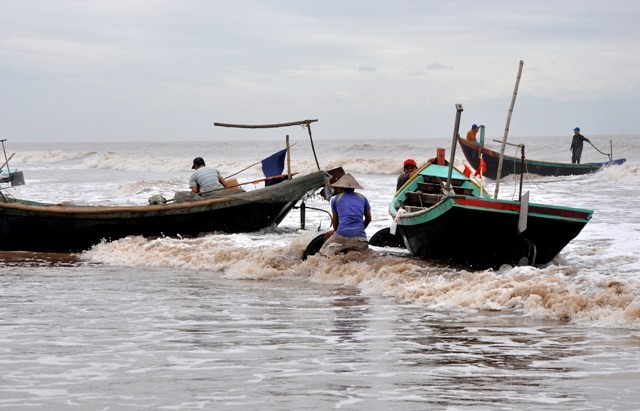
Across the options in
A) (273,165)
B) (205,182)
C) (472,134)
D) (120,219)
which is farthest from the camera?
(472,134)

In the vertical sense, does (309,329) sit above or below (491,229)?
below

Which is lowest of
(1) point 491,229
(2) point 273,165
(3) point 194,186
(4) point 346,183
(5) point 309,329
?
(5) point 309,329

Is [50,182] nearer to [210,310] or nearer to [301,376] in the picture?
[210,310]

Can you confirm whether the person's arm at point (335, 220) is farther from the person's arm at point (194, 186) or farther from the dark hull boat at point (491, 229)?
the person's arm at point (194, 186)

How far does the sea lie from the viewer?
5.14m

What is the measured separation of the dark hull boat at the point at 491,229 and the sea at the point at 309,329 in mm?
160

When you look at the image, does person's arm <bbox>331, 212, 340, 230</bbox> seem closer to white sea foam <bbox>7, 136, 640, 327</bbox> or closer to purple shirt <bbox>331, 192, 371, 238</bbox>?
purple shirt <bbox>331, 192, 371, 238</bbox>

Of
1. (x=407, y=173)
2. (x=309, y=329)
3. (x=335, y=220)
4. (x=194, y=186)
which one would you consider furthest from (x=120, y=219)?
(x=309, y=329)

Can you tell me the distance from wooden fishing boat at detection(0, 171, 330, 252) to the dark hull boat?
385cm

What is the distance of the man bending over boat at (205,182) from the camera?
14.4 m

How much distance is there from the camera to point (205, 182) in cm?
1456

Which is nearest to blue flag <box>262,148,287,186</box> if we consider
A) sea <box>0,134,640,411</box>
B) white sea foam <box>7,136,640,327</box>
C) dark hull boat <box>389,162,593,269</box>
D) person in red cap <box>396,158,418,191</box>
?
white sea foam <box>7,136,640,327</box>

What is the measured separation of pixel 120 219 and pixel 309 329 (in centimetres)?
721

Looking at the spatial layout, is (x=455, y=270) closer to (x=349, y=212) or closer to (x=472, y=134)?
(x=349, y=212)
